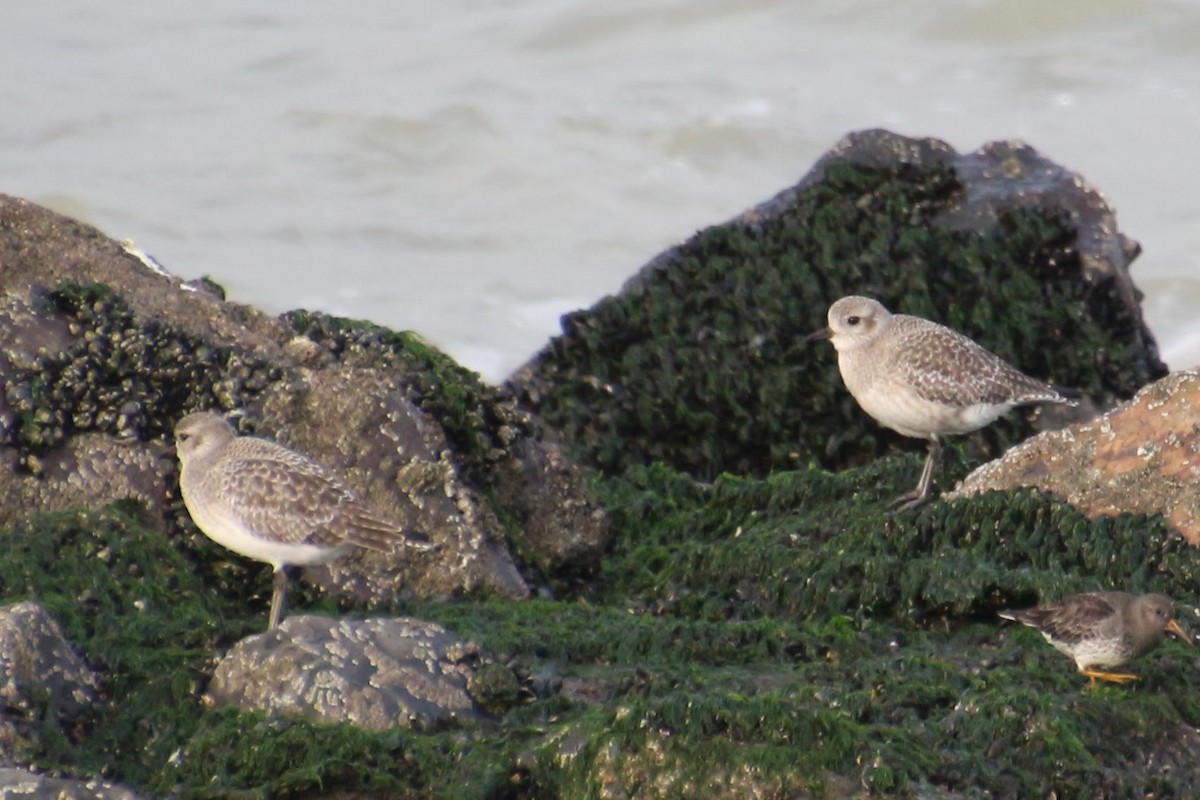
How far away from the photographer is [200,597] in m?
5.53

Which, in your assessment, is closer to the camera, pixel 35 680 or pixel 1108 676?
pixel 35 680

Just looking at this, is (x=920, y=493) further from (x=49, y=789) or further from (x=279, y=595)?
(x=49, y=789)

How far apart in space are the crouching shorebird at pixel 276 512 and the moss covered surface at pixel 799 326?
282cm

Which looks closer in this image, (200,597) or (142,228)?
(200,597)

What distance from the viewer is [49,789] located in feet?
12.9

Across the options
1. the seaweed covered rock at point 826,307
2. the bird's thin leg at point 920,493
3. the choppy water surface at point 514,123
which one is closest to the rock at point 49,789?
the bird's thin leg at point 920,493

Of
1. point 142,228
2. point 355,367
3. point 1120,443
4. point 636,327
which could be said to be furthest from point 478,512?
point 142,228

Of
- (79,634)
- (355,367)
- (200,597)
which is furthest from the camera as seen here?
(355,367)

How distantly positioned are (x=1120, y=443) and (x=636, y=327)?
3195 millimetres

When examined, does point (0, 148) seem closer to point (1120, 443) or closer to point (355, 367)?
point (355, 367)

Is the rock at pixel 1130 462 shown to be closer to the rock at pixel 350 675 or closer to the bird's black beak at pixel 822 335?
the bird's black beak at pixel 822 335

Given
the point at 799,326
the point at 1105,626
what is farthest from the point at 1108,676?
the point at 799,326

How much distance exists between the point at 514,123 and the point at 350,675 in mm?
12262

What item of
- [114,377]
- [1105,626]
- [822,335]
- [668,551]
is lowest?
[668,551]
